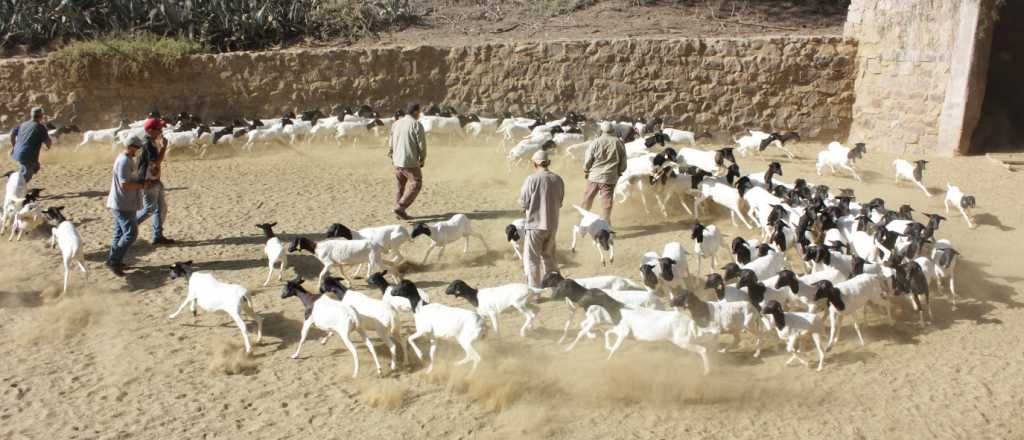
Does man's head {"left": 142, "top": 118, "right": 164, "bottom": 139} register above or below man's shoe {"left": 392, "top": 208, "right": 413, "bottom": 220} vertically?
above

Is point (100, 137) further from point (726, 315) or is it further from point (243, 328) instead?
point (726, 315)

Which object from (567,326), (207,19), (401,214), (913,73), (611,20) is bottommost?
(401,214)

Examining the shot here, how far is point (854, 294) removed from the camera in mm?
8281

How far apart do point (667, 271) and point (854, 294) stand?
67.2 inches

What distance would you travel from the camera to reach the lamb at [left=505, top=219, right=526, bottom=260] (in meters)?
9.83

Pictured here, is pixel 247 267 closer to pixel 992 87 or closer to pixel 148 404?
pixel 148 404

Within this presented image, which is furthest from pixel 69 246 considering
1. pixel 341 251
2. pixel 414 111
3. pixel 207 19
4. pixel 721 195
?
pixel 207 19

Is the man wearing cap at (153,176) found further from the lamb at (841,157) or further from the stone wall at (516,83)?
the lamb at (841,157)

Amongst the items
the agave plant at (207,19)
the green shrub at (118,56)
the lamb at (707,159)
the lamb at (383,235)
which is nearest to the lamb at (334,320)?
the lamb at (383,235)

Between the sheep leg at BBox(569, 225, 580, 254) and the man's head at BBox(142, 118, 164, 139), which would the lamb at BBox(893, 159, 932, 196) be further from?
the man's head at BBox(142, 118, 164, 139)

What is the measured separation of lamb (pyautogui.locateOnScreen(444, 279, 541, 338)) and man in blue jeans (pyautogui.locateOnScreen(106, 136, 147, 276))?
13.2 feet

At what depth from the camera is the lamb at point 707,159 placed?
13.0 meters

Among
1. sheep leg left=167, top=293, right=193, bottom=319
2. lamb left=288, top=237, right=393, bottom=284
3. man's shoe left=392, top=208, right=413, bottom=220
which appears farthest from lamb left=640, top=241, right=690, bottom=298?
sheep leg left=167, top=293, right=193, bottom=319

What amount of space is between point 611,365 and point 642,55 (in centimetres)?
1128
